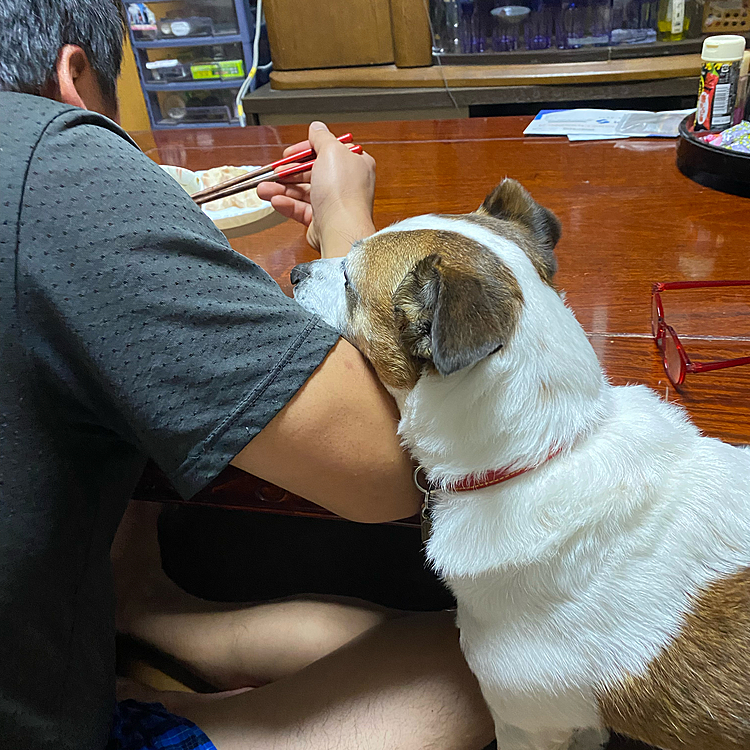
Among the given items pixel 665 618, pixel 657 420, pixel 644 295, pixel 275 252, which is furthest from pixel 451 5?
pixel 665 618

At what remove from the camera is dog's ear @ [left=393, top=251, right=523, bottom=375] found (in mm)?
700

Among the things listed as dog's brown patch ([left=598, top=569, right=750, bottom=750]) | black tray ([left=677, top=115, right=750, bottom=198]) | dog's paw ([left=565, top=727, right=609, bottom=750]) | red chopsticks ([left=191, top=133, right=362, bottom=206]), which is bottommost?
dog's paw ([left=565, top=727, right=609, bottom=750])

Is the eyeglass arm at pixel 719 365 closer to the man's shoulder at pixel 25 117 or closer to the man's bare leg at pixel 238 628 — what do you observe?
the man's bare leg at pixel 238 628

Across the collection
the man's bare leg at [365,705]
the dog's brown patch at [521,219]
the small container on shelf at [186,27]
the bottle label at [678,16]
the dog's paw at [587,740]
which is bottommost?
the dog's paw at [587,740]

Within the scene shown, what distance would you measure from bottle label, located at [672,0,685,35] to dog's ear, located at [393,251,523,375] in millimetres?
2668

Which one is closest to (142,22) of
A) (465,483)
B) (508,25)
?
(508,25)

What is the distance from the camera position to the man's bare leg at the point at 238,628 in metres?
1.15

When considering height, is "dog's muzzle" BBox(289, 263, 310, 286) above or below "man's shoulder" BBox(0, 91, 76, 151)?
below

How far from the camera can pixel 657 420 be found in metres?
0.80

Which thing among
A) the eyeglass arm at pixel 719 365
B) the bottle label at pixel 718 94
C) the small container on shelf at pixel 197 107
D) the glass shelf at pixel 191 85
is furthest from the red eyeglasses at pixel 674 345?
the small container on shelf at pixel 197 107

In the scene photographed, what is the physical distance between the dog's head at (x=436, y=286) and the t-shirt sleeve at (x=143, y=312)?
6.4 inches

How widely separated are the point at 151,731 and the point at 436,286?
2.32 ft

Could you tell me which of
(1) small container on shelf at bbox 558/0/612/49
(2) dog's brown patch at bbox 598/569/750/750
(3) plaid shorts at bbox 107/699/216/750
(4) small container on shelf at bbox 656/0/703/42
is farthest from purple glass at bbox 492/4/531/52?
(3) plaid shorts at bbox 107/699/216/750

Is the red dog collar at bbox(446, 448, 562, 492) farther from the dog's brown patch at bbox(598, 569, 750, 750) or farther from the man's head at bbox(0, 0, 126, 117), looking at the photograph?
the man's head at bbox(0, 0, 126, 117)
